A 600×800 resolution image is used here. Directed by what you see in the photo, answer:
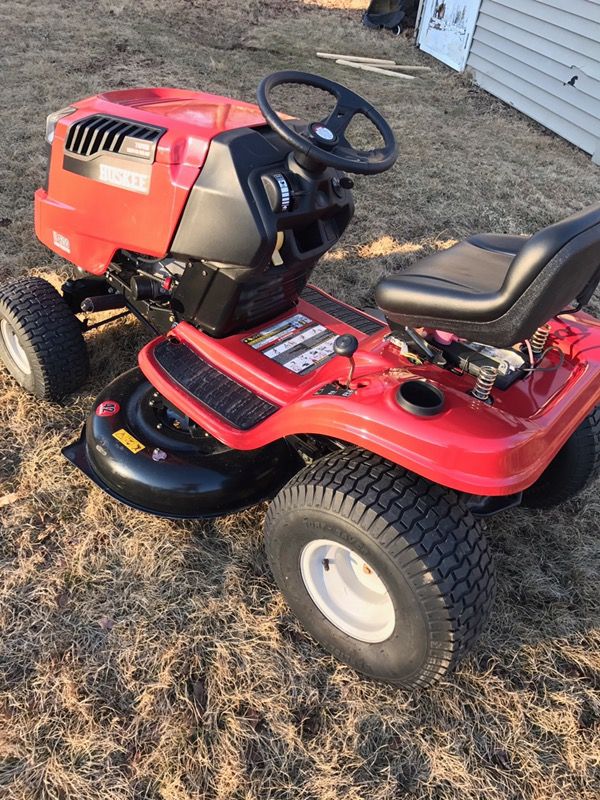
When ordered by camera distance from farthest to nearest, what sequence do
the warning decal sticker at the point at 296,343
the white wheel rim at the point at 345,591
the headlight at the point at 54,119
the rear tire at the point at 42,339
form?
1. the rear tire at the point at 42,339
2. the headlight at the point at 54,119
3. the warning decal sticker at the point at 296,343
4. the white wheel rim at the point at 345,591

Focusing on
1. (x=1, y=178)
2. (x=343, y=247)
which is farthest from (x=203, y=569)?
(x=1, y=178)

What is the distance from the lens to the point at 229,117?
7.39 feet

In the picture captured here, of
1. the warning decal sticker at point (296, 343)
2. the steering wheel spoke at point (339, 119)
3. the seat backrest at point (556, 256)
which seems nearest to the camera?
the seat backrest at point (556, 256)

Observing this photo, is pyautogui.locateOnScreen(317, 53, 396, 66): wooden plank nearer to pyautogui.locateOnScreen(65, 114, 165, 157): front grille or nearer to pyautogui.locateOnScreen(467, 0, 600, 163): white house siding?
pyautogui.locateOnScreen(467, 0, 600, 163): white house siding

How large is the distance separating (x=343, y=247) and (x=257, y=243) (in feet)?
7.16

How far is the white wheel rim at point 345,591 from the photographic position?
1.85 m

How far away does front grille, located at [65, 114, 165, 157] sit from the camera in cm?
218

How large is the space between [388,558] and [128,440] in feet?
3.53

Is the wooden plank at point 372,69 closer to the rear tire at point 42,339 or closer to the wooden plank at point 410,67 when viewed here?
the wooden plank at point 410,67

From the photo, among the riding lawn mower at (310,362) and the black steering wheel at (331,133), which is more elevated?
the black steering wheel at (331,133)

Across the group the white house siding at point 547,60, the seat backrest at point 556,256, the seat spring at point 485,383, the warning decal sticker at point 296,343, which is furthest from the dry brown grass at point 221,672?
the white house siding at point 547,60

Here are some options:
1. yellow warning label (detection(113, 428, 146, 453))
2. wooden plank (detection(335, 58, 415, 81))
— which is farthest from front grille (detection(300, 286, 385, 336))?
wooden plank (detection(335, 58, 415, 81))

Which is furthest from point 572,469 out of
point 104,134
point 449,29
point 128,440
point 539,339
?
point 449,29

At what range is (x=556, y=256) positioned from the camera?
135 cm
